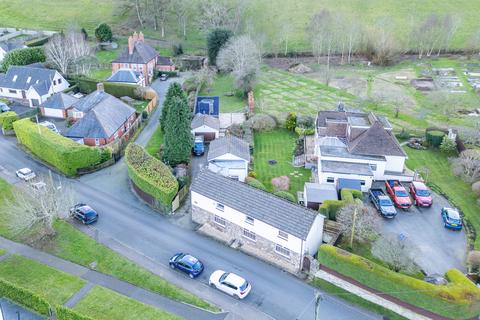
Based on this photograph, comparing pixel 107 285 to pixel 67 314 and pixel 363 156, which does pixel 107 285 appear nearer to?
pixel 67 314

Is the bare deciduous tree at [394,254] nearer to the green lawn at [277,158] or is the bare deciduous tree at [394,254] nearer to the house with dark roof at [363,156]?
the house with dark roof at [363,156]

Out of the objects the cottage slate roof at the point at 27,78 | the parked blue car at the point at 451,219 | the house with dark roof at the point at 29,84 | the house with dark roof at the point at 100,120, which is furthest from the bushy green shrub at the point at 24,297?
the cottage slate roof at the point at 27,78

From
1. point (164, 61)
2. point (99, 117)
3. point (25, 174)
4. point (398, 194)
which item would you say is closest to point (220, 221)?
point (398, 194)

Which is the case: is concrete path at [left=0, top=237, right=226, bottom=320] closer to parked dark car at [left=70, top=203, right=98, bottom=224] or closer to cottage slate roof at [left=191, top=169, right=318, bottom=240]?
parked dark car at [left=70, top=203, right=98, bottom=224]

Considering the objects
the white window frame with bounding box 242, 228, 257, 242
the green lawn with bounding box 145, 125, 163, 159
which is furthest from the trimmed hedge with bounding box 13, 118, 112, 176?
the white window frame with bounding box 242, 228, 257, 242

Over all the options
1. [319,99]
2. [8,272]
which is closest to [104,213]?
[8,272]

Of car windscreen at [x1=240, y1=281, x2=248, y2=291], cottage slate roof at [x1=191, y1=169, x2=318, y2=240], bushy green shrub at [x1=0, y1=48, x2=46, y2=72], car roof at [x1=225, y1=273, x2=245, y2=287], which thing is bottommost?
car windscreen at [x1=240, y1=281, x2=248, y2=291]
